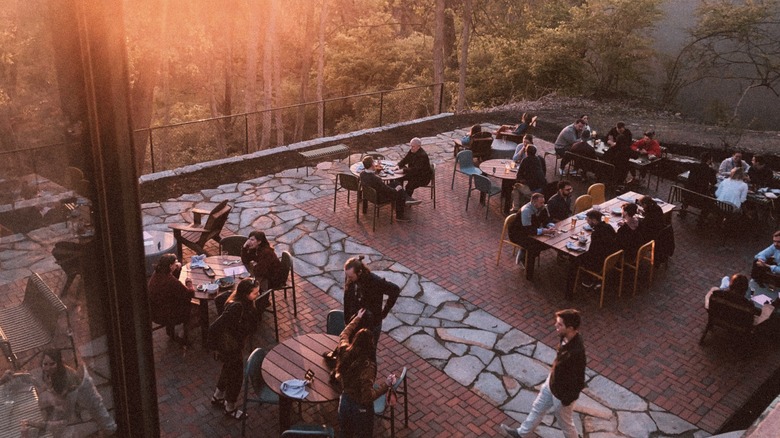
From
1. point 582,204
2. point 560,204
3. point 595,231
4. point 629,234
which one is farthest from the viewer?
point 582,204

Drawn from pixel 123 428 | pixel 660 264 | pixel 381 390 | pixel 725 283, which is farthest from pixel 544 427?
pixel 123 428

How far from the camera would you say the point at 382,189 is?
11984mm

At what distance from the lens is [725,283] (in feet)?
30.1

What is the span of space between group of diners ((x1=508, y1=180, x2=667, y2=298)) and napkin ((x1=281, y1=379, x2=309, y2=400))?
16.5 ft

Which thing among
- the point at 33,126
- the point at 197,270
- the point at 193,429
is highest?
the point at 33,126

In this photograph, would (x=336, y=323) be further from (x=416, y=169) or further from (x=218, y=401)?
(x=416, y=169)

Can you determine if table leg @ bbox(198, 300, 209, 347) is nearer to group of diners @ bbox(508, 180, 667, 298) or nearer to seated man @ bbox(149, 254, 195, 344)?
seated man @ bbox(149, 254, 195, 344)

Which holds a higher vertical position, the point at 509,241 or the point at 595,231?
the point at 595,231

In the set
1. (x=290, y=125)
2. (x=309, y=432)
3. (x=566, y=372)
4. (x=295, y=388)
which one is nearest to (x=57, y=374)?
(x=309, y=432)

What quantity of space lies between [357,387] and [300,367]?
1.10 metres

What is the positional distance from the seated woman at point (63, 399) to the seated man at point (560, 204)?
31.1 ft

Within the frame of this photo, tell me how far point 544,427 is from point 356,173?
6.99m

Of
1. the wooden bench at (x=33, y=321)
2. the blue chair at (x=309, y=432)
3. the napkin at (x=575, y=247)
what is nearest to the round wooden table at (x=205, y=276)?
the blue chair at (x=309, y=432)

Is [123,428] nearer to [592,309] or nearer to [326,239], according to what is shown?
[592,309]
